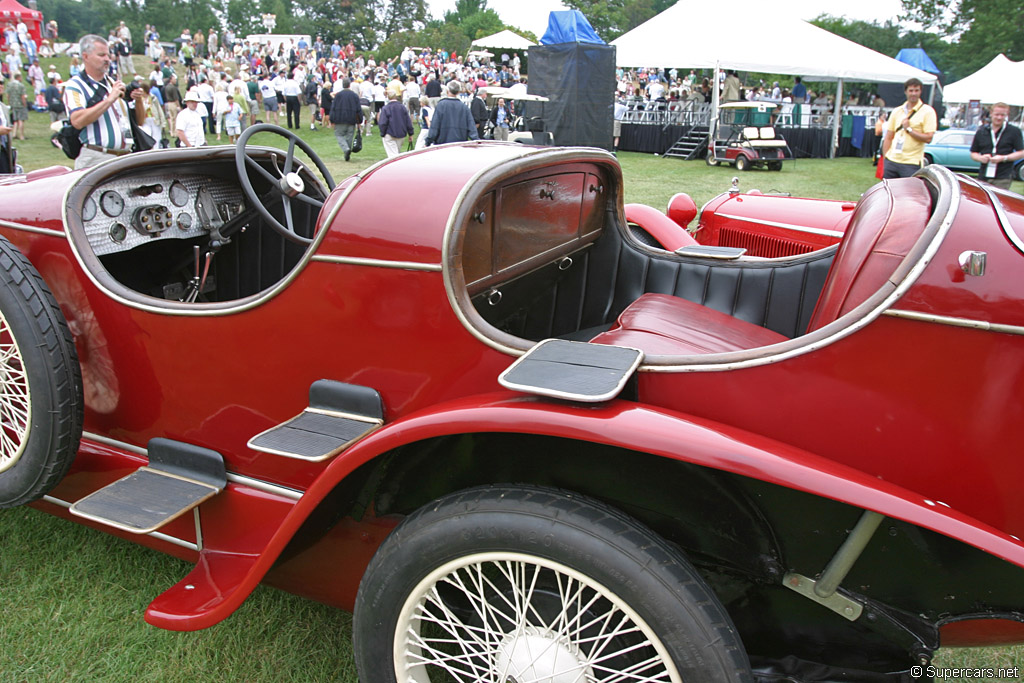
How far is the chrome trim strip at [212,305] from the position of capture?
6.31 feet

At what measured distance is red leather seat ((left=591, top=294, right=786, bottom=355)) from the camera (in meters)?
2.11

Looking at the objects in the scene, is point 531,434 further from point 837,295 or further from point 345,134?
point 345,134

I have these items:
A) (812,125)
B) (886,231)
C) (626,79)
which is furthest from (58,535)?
(626,79)

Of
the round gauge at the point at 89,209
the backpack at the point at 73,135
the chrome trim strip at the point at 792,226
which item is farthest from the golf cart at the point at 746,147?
the round gauge at the point at 89,209

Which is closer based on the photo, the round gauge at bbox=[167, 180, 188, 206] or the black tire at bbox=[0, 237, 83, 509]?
the black tire at bbox=[0, 237, 83, 509]

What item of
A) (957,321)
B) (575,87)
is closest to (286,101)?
(575,87)

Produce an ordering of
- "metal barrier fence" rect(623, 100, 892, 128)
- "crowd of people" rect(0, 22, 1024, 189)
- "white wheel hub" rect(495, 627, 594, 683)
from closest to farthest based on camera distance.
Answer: "white wheel hub" rect(495, 627, 594, 683) < "crowd of people" rect(0, 22, 1024, 189) < "metal barrier fence" rect(623, 100, 892, 128)

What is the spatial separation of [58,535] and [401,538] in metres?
1.93

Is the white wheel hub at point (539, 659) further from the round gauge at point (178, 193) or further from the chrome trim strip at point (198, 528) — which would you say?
the round gauge at point (178, 193)

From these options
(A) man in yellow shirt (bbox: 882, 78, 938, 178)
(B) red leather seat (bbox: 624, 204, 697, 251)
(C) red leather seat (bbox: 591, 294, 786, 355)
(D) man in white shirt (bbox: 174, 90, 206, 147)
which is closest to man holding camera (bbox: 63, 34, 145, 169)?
(B) red leather seat (bbox: 624, 204, 697, 251)

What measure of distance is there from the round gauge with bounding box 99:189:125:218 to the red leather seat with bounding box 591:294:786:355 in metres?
1.96

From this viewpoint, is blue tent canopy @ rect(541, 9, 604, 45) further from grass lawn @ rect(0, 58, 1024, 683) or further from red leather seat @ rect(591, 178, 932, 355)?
grass lawn @ rect(0, 58, 1024, 683)

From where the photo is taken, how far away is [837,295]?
183 centimetres

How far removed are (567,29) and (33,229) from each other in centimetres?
1422
